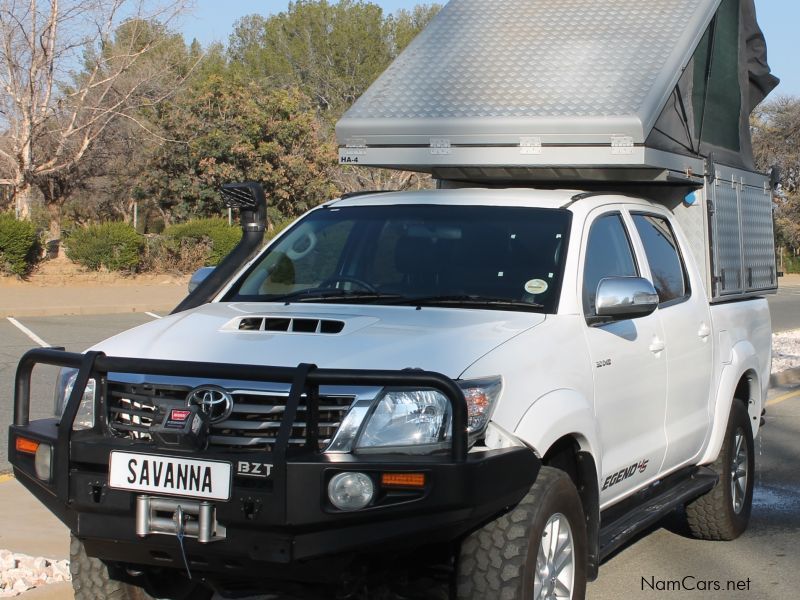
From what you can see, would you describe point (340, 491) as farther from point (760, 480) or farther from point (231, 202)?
point (760, 480)

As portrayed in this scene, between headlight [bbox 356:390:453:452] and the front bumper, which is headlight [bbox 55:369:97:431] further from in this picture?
headlight [bbox 356:390:453:452]

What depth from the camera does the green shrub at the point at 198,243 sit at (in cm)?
2964

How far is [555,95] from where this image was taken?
21.6ft

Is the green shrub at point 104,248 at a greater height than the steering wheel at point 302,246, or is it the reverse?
the green shrub at point 104,248

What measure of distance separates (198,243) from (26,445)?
2627 centimetres

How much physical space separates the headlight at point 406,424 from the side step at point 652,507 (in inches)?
53.0

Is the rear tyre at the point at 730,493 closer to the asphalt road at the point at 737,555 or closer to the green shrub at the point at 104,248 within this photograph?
the asphalt road at the point at 737,555

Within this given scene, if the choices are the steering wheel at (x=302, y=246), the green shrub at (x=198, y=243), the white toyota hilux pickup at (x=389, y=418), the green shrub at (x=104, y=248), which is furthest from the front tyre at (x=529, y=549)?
the green shrub at (x=198, y=243)

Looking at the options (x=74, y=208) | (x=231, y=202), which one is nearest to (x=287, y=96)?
(x=74, y=208)

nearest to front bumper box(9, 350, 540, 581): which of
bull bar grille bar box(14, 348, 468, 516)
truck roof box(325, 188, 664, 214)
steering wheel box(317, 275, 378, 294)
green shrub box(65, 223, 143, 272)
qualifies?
bull bar grille bar box(14, 348, 468, 516)

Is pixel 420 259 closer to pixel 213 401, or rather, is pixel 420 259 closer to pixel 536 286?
pixel 536 286

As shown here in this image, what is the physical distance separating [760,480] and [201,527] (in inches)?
216

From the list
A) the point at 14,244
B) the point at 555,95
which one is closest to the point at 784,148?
the point at 14,244

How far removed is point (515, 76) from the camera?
682cm
